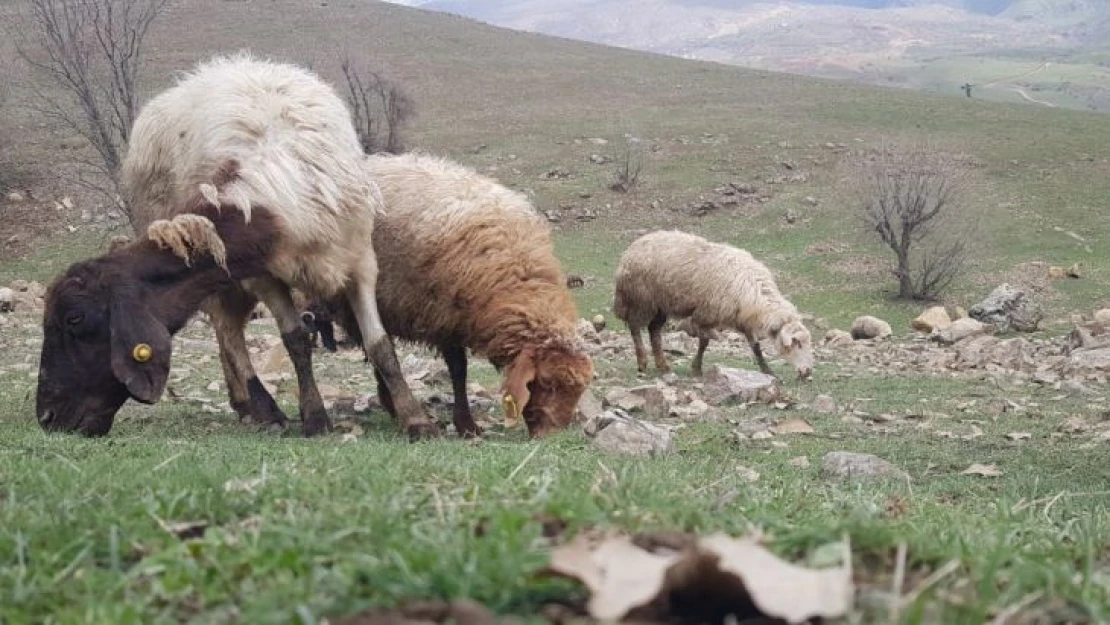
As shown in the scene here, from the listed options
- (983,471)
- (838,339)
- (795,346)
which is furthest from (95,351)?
Answer: (838,339)

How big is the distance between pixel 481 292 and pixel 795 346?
7.58 m

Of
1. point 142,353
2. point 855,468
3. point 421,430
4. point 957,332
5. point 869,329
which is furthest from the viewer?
point 869,329

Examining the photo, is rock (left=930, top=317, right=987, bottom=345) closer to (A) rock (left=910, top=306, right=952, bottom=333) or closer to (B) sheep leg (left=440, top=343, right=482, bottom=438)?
(A) rock (left=910, top=306, right=952, bottom=333)

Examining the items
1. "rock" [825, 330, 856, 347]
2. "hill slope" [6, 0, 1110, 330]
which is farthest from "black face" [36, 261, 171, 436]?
"hill slope" [6, 0, 1110, 330]

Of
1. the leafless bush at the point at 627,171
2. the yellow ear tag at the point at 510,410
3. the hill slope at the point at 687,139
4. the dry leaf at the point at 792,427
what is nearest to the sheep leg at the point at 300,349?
the yellow ear tag at the point at 510,410

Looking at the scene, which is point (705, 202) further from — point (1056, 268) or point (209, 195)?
point (209, 195)

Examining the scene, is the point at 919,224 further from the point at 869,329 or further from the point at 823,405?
the point at 823,405

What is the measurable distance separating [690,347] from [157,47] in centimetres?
5139

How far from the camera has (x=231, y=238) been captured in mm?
6734

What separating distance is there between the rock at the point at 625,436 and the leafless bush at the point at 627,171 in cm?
3205

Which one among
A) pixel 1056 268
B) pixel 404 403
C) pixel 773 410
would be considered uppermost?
pixel 404 403

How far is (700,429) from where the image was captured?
9.02m

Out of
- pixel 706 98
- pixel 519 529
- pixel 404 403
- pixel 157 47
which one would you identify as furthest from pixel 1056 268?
pixel 157 47

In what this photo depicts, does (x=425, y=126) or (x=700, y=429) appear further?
(x=425, y=126)
